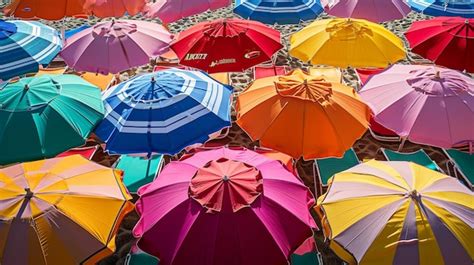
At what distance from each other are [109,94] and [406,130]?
13.5ft

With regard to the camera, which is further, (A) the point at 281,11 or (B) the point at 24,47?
(A) the point at 281,11

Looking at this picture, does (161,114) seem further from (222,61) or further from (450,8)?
(450,8)

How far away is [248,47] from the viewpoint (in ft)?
23.7

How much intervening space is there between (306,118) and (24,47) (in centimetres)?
489

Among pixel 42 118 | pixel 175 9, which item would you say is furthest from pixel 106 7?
pixel 42 118

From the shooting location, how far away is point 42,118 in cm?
568

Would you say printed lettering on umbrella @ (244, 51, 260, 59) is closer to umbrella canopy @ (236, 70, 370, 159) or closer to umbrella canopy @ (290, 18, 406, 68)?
umbrella canopy @ (290, 18, 406, 68)

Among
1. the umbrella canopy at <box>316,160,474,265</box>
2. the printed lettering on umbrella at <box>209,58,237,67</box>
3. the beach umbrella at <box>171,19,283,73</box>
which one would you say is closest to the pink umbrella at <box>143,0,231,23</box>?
the beach umbrella at <box>171,19,283,73</box>

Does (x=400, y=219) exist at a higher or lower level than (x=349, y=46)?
lower

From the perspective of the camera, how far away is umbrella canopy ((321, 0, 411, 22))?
845 cm

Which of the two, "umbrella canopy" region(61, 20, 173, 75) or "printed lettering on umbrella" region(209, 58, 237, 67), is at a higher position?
"umbrella canopy" region(61, 20, 173, 75)

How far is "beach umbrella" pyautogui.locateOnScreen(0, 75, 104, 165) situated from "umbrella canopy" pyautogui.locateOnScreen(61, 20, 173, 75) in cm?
114

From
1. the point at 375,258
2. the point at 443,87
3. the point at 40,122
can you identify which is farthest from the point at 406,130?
the point at 40,122

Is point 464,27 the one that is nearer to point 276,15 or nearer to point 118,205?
point 276,15
